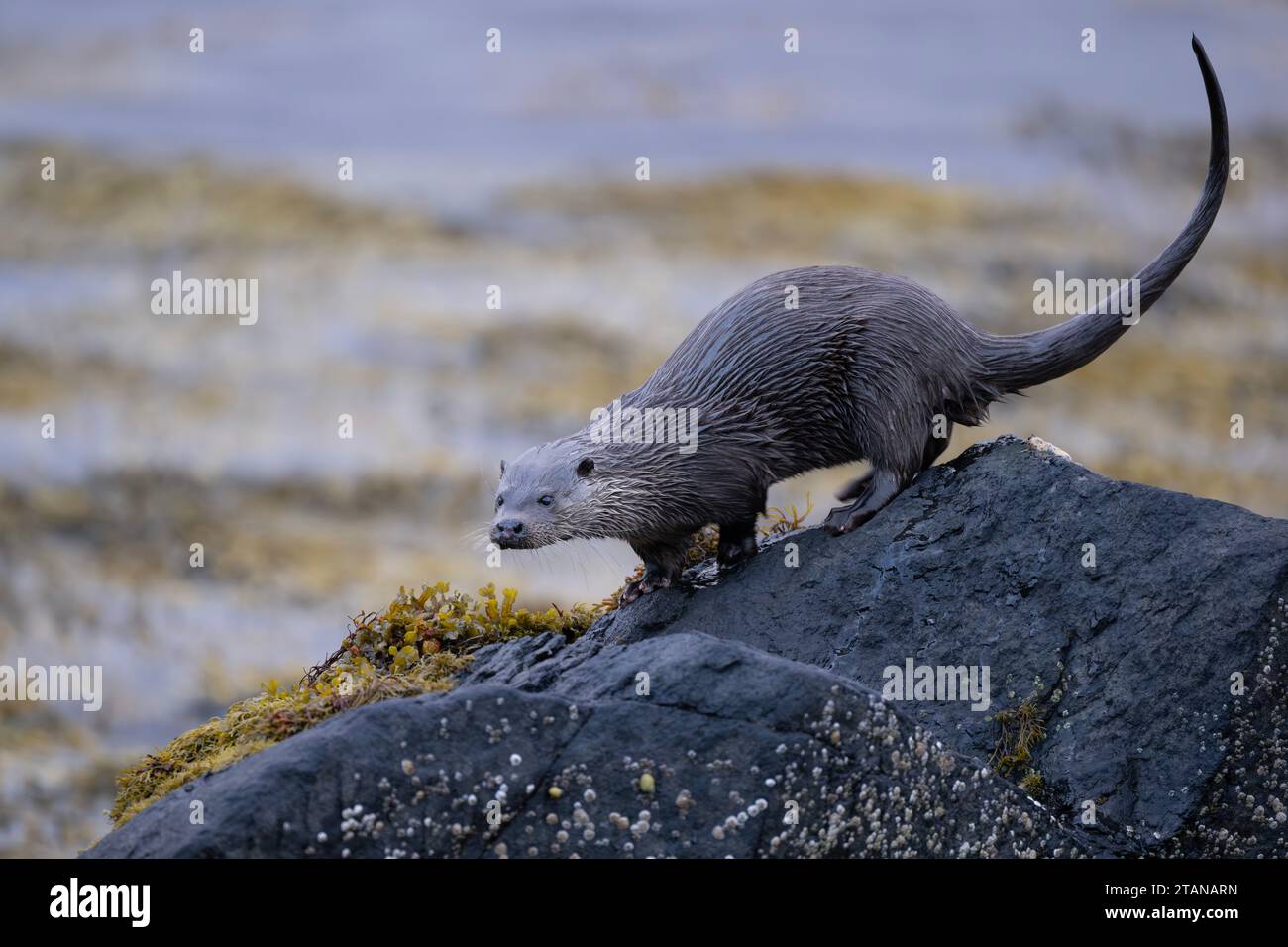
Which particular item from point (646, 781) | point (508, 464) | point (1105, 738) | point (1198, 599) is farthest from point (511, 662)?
point (1198, 599)

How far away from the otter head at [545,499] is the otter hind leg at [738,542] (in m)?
0.93

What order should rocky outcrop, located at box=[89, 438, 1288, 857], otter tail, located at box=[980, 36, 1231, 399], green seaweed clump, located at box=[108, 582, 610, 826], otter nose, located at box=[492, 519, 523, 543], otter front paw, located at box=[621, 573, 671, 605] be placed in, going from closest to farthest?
rocky outcrop, located at box=[89, 438, 1288, 857], green seaweed clump, located at box=[108, 582, 610, 826], otter nose, located at box=[492, 519, 523, 543], otter tail, located at box=[980, 36, 1231, 399], otter front paw, located at box=[621, 573, 671, 605]

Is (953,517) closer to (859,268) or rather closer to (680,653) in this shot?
(859,268)

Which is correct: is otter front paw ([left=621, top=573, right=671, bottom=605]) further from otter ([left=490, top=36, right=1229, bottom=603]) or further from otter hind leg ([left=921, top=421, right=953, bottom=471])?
otter hind leg ([left=921, top=421, right=953, bottom=471])

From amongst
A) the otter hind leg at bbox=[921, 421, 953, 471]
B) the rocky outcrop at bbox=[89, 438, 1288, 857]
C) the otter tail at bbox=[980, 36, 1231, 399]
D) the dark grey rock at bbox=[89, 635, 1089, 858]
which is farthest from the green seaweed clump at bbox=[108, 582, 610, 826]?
the otter tail at bbox=[980, 36, 1231, 399]

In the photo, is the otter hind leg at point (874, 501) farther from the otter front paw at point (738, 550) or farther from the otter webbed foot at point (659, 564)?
the otter webbed foot at point (659, 564)

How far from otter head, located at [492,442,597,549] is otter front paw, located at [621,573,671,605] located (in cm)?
65

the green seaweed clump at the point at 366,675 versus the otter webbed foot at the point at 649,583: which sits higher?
the otter webbed foot at the point at 649,583

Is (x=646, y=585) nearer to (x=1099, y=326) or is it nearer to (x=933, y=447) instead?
(x=933, y=447)

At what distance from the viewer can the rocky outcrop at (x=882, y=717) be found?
575 cm

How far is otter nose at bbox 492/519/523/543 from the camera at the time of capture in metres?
7.65

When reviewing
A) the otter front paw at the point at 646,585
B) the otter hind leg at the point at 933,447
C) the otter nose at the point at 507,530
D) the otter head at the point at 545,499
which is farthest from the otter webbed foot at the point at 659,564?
the otter hind leg at the point at 933,447

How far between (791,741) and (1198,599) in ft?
8.84

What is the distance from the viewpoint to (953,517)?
7.95 m
